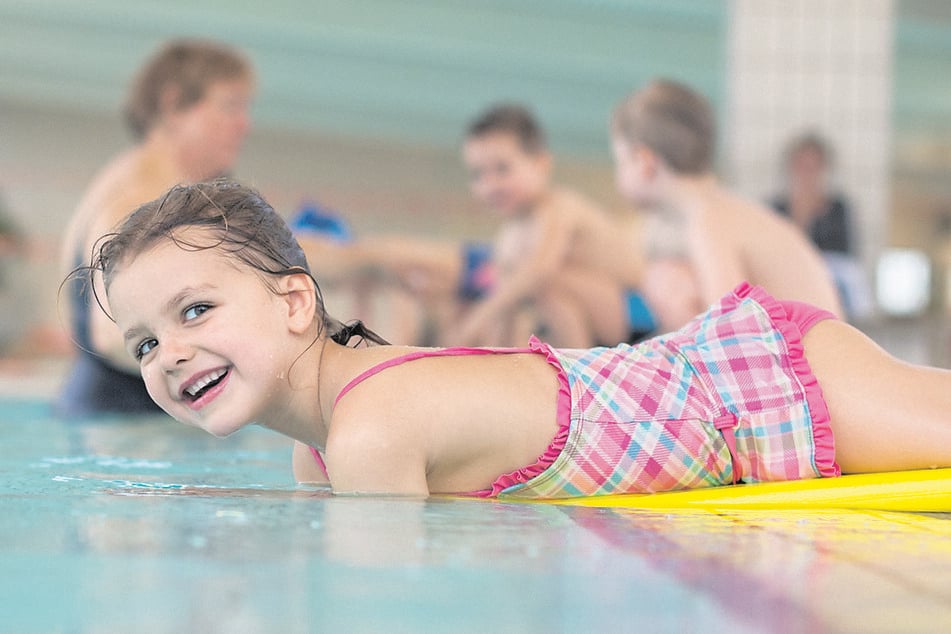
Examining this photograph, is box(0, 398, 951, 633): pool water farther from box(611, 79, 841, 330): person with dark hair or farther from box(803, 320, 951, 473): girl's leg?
box(611, 79, 841, 330): person with dark hair

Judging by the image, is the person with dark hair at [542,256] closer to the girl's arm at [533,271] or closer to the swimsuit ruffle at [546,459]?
the girl's arm at [533,271]

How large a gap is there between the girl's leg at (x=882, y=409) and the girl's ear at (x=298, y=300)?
0.87m

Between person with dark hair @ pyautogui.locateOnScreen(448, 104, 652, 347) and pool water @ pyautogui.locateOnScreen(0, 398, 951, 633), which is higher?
person with dark hair @ pyautogui.locateOnScreen(448, 104, 652, 347)

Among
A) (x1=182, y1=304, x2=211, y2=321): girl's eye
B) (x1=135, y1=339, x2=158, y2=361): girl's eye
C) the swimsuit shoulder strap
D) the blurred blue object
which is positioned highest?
the blurred blue object

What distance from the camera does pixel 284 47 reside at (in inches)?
487

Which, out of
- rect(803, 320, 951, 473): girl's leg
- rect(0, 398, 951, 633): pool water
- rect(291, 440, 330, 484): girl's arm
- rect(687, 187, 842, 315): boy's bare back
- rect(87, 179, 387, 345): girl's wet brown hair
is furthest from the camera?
rect(687, 187, 842, 315): boy's bare back

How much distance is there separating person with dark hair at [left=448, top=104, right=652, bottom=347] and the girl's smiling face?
3.35 m

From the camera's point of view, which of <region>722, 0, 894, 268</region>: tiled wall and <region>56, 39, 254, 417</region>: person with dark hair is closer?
<region>56, 39, 254, 417</region>: person with dark hair

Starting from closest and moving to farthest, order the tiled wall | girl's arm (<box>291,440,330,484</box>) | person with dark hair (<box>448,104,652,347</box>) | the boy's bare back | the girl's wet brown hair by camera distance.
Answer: the girl's wet brown hair → girl's arm (<box>291,440,330,484</box>) → the boy's bare back → person with dark hair (<box>448,104,652,347</box>) → the tiled wall

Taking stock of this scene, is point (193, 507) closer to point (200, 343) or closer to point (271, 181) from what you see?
point (200, 343)

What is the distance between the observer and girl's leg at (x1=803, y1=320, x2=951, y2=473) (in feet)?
6.23

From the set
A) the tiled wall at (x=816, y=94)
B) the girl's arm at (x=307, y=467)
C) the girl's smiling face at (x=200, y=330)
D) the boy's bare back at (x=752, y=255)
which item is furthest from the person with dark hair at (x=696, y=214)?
the tiled wall at (x=816, y=94)

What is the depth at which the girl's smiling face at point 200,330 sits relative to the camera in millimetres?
1680

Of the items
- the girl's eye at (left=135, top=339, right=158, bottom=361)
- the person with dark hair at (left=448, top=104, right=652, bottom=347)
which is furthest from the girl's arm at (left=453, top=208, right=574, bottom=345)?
the girl's eye at (left=135, top=339, right=158, bottom=361)
